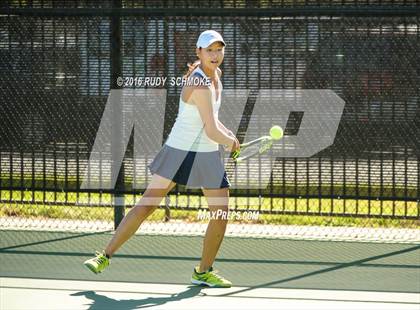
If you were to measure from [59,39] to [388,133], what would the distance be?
11.5 ft

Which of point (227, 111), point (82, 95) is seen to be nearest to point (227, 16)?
point (227, 111)

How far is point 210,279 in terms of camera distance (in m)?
7.57

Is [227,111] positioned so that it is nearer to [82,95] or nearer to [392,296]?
[82,95]

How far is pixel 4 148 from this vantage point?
1045cm

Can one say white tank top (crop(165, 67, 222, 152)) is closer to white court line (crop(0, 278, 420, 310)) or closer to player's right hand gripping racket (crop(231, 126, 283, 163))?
player's right hand gripping racket (crop(231, 126, 283, 163))

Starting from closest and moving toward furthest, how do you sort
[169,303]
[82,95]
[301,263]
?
[169,303] → [301,263] → [82,95]

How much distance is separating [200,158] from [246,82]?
267 cm

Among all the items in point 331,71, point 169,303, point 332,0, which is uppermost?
point 332,0

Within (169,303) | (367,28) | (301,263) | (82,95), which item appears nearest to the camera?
(169,303)

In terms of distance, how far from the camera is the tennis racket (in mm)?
8148

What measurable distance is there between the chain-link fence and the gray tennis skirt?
2585 millimetres

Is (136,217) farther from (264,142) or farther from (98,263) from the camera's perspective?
(264,142)

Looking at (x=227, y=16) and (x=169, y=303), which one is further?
(x=227, y=16)

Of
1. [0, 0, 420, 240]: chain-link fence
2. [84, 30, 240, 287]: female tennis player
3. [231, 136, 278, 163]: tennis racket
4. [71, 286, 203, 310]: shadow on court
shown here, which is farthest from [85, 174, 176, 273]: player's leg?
[0, 0, 420, 240]: chain-link fence
